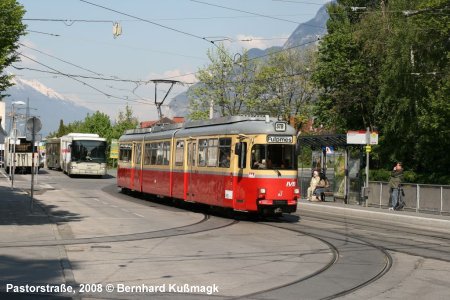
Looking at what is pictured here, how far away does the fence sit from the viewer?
24.4m

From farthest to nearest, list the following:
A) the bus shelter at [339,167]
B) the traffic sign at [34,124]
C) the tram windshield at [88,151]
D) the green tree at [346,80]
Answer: the tram windshield at [88,151], the green tree at [346,80], the bus shelter at [339,167], the traffic sign at [34,124]

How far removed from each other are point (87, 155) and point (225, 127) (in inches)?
1242

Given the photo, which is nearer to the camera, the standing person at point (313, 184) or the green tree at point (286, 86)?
the standing person at point (313, 184)

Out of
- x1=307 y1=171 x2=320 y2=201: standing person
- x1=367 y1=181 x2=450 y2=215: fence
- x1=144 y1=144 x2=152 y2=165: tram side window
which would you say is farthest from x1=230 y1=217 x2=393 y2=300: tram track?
x1=307 y1=171 x2=320 y2=201: standing person

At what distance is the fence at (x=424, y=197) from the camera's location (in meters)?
24.4

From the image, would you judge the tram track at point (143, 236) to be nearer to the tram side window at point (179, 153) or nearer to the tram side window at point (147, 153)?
the tram side window at point (179, 153)

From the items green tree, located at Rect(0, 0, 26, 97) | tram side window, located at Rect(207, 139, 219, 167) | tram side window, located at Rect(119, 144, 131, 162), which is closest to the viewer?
green tree, located at Rect(0, 0, 26, 97)

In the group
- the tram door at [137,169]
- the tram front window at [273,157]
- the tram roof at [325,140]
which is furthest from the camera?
the tram door at [137,169]

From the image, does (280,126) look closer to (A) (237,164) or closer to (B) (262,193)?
(A) (237,164)

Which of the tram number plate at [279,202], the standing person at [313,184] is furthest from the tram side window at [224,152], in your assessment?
the standing person at [313,184]

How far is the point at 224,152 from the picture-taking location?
20.5 metres

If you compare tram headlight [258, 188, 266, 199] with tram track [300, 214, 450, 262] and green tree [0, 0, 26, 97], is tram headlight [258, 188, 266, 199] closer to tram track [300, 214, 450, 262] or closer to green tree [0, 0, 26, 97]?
tram track [300, 214, 450, 262]

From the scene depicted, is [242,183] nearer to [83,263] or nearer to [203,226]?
[203,226]

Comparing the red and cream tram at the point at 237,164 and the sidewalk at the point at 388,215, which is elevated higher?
the red and cream tram at the point at 237,164
